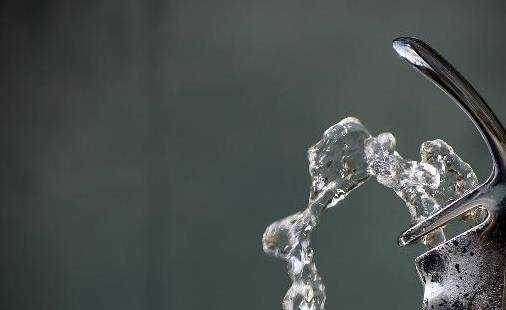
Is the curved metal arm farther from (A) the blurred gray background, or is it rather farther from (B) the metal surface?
(A) the blurred gray background

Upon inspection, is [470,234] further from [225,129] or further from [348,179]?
[225,129]

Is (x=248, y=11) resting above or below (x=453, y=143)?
above

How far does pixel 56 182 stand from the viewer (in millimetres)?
3910

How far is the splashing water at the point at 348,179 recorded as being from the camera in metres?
0.76

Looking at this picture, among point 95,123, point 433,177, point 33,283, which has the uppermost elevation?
point 95,123

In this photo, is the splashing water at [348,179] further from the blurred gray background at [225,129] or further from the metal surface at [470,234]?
the blurred gray background at [225,129]

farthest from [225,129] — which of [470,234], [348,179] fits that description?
[470,234]

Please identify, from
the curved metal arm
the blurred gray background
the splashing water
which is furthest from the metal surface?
the blurred gray background

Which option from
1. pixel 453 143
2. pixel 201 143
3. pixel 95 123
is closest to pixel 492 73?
pixel 453 143

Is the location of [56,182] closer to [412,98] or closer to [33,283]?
[33,283]

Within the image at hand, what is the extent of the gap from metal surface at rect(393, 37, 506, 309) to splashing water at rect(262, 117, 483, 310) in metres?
0.17

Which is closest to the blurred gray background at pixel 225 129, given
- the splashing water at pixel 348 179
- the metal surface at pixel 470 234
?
the splashing water at pixel 348 179

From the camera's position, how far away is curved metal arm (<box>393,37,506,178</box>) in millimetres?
561

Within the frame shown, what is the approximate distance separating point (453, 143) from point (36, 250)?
1897 mm
